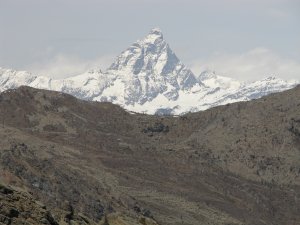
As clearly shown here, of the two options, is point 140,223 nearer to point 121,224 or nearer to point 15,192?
point 121,224

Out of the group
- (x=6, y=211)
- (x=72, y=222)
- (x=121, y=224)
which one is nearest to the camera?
(x=6, y=211)

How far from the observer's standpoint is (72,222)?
55.1 m

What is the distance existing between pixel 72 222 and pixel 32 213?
11.6 m

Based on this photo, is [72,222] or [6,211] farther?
[72,222]

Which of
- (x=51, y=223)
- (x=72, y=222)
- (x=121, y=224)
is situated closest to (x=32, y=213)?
(x=51, y=223)

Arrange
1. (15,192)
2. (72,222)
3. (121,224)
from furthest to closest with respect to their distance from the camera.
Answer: (121,224)
(72,222)
(15,192)

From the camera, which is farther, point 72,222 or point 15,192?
point 72,222

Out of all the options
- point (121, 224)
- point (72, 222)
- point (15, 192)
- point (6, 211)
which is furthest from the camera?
point (121, 224)

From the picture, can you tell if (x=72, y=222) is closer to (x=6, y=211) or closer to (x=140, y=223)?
(x=140, y=223)

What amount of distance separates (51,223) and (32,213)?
1.75m

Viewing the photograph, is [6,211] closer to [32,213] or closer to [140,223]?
[32,213]

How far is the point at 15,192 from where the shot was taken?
45.0m

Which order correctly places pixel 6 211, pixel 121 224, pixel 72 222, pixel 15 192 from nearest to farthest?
pixel 6 211, pixel 15 192, pixel 72 222, pixel 121 224

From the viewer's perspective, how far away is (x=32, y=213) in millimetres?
43719
